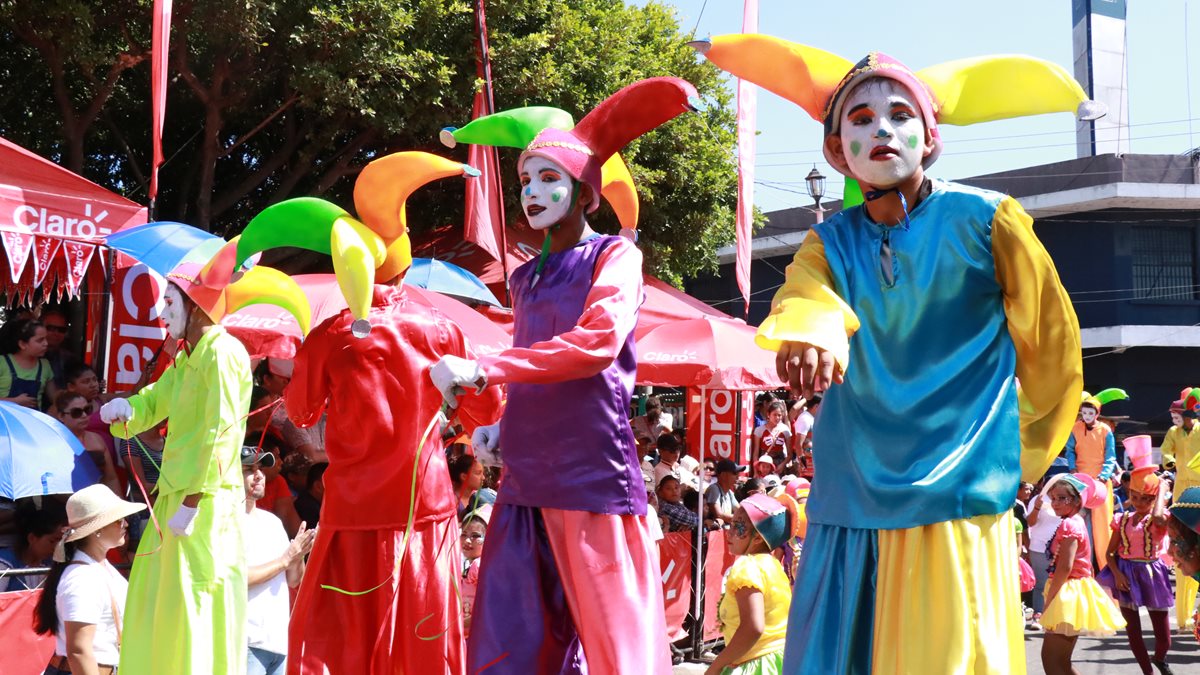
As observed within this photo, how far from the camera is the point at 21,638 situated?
6.21 metres

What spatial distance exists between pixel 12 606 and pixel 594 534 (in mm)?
3513

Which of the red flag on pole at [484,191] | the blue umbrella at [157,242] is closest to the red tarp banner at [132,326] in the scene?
the blue umbrella at [157,242]

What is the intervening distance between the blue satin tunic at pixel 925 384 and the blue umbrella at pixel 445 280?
22.3 feet

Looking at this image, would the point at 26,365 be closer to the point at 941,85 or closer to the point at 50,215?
the point at 50,215

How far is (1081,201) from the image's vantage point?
2673cm

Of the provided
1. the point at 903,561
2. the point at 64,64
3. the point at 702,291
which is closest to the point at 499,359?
the point at 903,561

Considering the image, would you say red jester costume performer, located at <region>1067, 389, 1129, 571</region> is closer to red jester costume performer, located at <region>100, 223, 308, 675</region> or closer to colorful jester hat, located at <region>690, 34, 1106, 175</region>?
red jester costume performer, located at <region>100, 223, 308, 675</region>

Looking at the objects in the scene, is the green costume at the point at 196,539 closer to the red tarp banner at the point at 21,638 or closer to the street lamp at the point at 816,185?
the red tarp banner at the point at 21,638

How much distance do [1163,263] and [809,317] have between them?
2689 centimetres

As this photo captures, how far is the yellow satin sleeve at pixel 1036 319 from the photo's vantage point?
10.9 feet

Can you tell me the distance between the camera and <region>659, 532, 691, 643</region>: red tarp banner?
10.1 meters

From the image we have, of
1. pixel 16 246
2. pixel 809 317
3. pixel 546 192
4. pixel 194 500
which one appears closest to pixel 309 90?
pixel 16 246

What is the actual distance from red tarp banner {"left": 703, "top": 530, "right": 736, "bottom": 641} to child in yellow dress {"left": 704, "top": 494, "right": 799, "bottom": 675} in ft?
14.0

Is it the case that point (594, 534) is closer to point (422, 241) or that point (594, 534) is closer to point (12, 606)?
point (12, 606)
